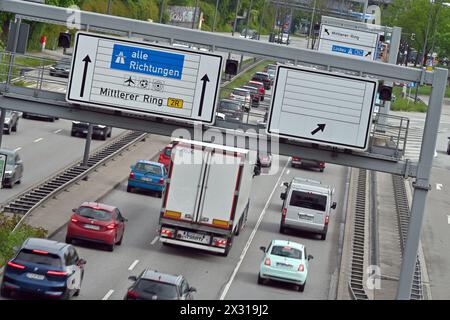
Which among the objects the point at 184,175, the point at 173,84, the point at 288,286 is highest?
the point at 173,84

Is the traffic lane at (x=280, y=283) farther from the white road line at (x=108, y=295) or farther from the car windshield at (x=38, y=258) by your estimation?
the car windshield at (x=38, y=258)

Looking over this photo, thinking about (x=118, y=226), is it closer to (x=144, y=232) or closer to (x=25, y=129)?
(x=144, y=232)

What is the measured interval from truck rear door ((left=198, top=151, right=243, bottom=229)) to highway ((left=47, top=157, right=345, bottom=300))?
1637 mm

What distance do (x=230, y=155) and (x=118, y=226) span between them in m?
4.09

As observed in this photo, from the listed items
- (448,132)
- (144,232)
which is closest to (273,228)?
(144,232)

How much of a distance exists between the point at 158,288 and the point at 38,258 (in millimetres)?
3043

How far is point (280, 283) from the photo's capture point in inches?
1452

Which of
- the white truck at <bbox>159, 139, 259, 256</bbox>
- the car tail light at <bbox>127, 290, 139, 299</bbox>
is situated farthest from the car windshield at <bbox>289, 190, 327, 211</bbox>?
the car tail light at <bbox>127, 290, 139, 299</bbox>

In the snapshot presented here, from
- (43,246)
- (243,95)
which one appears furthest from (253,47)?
(243,95)

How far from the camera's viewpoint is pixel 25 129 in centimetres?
6059

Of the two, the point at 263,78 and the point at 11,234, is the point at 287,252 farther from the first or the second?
the point at 263,78

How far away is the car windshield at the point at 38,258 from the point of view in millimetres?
27688

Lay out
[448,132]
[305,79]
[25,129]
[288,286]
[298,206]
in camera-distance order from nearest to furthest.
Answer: [305,79], [288,286], [298,206], [25,129], [448,132]

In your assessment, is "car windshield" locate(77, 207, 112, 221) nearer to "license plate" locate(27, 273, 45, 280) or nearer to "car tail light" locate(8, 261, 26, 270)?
"license plate" locate(27, 273, 45, 280)
